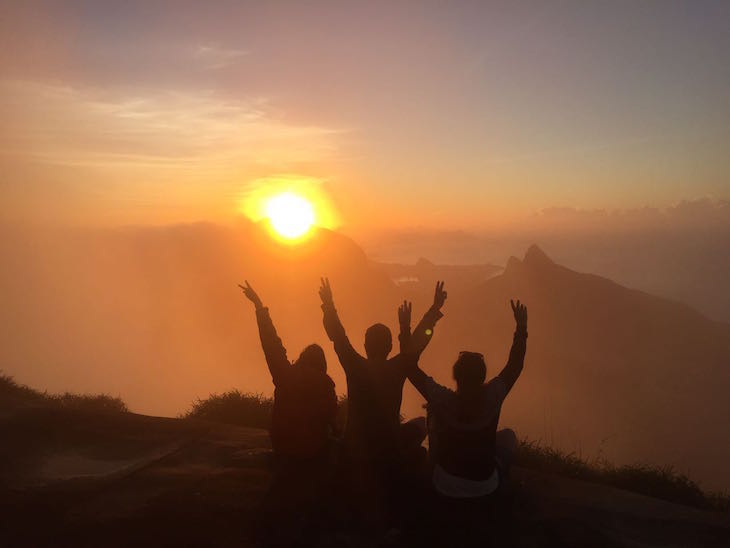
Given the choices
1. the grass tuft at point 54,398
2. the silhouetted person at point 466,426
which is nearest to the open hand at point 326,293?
the silhouetted person at point 466,426

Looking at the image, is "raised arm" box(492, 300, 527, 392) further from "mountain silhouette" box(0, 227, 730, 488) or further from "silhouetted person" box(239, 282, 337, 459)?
"mountain silhouette" box(0, 227, 730, 488)

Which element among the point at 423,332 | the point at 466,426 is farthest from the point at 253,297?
the point at 466,426

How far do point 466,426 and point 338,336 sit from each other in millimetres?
1828

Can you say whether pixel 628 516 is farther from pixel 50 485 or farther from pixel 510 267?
pixel 510 267

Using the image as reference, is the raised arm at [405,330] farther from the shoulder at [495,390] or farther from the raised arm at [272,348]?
the raised arm at [272,348]

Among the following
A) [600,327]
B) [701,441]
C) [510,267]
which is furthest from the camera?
[510,267]

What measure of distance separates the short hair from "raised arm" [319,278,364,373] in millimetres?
1215

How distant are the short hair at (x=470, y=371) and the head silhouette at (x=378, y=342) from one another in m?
1.01

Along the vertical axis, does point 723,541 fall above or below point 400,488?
below

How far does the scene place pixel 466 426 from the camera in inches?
233

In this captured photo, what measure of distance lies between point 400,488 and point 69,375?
199377 millimetres

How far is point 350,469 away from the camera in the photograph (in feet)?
22.9

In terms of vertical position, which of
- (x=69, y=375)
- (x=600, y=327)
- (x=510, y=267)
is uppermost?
(x=510, y=267)

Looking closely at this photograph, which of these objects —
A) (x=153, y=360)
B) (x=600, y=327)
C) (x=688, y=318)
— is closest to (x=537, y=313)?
(x=600, y=327)
